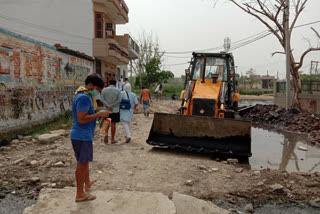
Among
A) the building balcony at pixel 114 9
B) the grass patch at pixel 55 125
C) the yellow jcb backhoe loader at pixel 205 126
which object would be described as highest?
the building balcony at pixel 114 9

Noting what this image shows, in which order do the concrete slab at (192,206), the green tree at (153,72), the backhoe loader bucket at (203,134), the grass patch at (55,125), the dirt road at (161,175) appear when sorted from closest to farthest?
1. the concrete slab at (192,206)
2. the dirt road at (161,175)
3. the backhoe loader bucket at (203,134)
4. the grass patch at (55,125)
5. the green tree at (153,72)

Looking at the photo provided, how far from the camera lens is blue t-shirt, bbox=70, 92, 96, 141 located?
10.8 ft

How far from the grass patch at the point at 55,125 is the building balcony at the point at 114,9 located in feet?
34.9

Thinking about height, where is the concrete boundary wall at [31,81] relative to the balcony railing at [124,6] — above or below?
below

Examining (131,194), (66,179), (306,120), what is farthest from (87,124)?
(306,120)

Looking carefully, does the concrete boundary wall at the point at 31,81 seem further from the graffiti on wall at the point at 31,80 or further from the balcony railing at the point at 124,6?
the balcony railing at the point at 124,6

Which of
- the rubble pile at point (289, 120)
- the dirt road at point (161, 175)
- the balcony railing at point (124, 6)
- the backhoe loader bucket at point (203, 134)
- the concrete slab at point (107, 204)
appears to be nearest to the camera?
the concrete slab at point (107, 204)

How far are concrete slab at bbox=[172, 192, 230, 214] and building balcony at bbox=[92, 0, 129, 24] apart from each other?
61.0 feet

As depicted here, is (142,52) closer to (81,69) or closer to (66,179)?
(81,69)

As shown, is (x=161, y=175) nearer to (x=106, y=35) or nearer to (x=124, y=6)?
(x=106, y=35)

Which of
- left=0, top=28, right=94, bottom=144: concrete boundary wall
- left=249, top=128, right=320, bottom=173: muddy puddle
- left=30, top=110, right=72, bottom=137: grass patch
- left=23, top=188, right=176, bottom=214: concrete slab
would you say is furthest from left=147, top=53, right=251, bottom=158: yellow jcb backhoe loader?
left=0, top=28, right=94, bottom=144: concrete boundary wall

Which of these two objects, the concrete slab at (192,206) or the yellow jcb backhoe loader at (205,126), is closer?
the concrete slab at (192,206)

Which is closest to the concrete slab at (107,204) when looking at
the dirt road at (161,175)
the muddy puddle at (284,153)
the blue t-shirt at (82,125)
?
the dirt road at (161,175)

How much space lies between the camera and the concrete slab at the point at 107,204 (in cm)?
340
